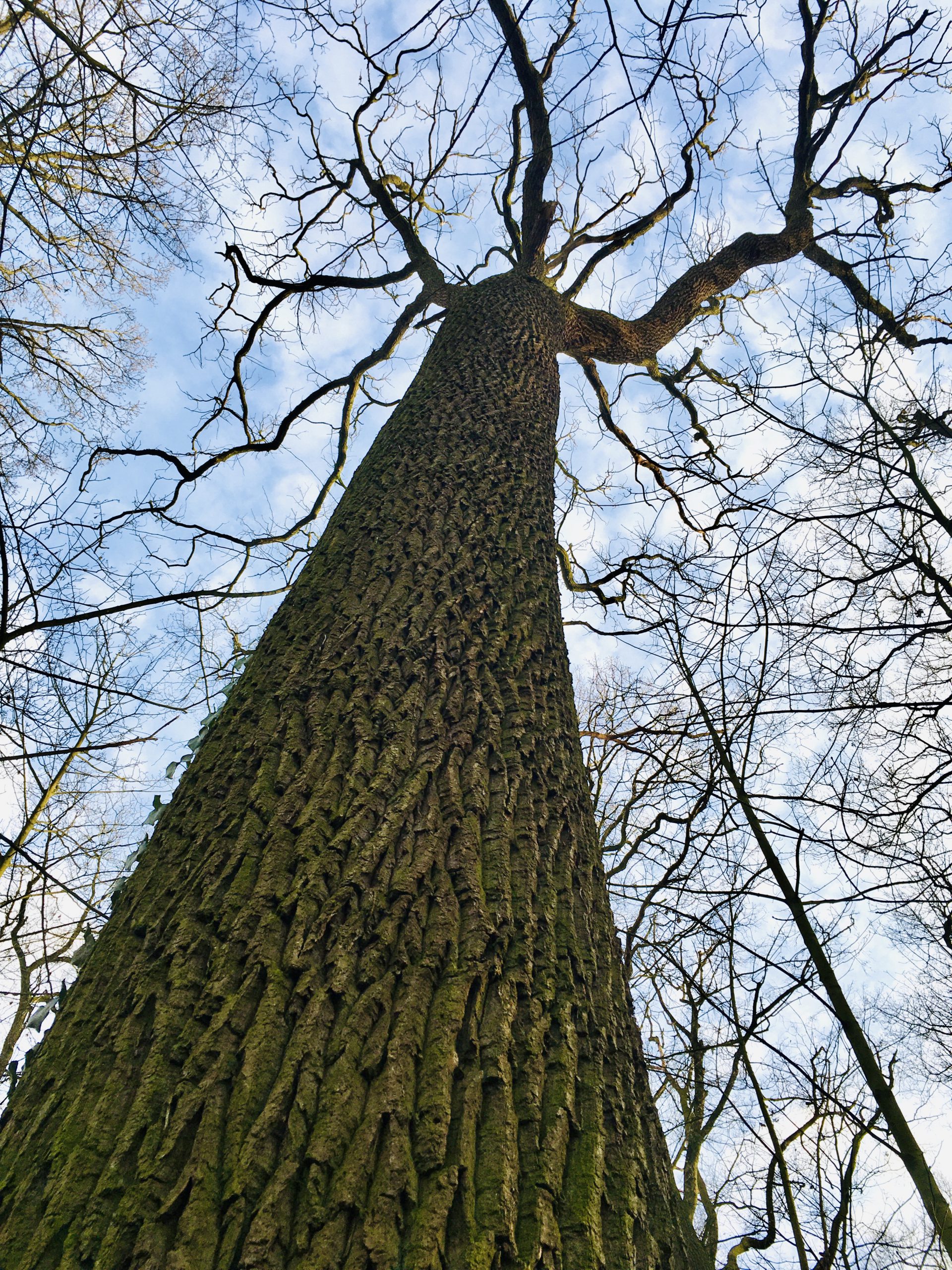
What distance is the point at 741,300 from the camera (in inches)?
252

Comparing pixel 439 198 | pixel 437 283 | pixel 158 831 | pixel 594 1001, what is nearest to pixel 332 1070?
pixel 594 1001

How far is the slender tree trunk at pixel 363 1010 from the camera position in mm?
852

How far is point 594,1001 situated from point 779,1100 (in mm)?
1591

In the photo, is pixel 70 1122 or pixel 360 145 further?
pixel 360 145

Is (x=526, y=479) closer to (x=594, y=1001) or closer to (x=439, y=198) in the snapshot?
(x=594, y=1001)

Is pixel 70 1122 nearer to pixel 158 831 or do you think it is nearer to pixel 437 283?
pixel 158 831

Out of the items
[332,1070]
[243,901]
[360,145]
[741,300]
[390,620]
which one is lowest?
[332,1070]

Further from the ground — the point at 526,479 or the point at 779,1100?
the point at 526,479

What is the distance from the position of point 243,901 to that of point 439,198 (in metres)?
5.96

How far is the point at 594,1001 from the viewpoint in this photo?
4.04 feet

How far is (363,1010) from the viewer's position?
1029 millimetres

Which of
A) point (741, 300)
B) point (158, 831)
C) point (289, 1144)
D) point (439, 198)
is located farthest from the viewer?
point (741, 300)

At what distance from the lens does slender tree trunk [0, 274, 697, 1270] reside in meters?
0.85

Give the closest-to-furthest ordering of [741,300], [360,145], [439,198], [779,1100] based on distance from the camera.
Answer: [779,1100], [360,145], [439,198], [741,300]
